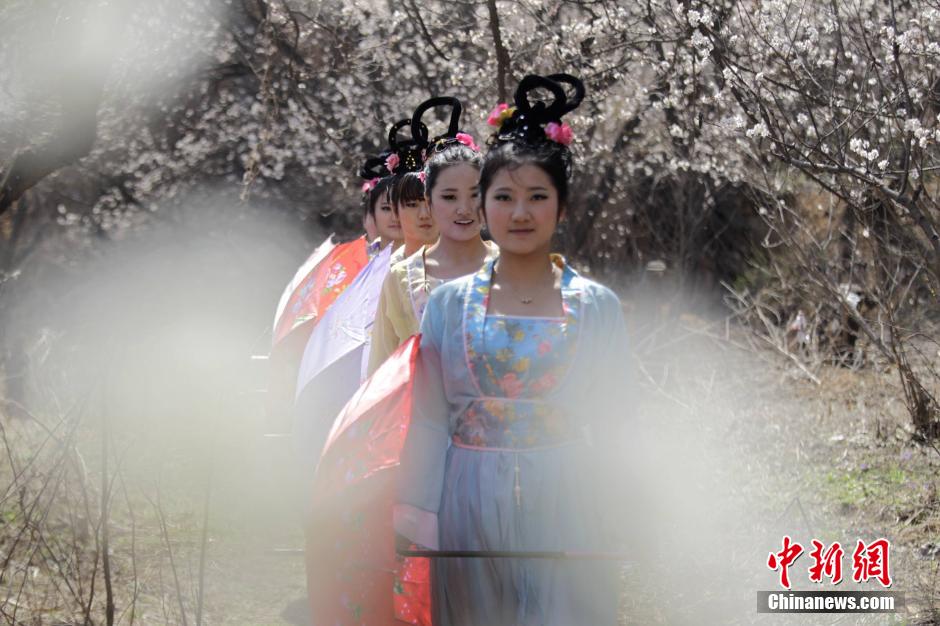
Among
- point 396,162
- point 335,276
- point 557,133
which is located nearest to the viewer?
point 557,133

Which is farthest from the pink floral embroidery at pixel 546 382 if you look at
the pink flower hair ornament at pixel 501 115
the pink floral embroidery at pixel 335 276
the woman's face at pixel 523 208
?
the pink floral embroidery at pixel 335 276

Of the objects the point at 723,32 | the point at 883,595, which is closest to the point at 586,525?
Answer: the point at 883,595

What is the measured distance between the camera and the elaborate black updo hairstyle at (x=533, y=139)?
10.4ft

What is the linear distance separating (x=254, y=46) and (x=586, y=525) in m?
9.15

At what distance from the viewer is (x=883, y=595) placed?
453 centimetres

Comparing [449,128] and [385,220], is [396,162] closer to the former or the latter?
[385,220]

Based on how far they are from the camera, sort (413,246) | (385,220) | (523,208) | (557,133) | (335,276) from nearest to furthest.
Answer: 1. (523,208)
2. (557,133)
3. (413,246)
4. (385,220)
5. (335,276)

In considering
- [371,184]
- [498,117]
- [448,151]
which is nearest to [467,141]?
[448,151]

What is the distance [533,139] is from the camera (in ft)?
10.6

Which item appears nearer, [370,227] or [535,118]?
[535,118]

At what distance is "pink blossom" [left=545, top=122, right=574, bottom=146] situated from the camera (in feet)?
10.6

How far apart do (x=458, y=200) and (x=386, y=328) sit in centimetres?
49

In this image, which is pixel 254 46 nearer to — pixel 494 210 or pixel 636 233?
pixel 636 233

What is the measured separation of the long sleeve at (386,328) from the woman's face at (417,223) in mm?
736
